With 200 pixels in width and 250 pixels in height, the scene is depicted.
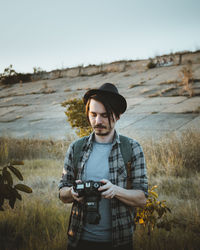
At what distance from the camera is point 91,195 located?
47.0 inches

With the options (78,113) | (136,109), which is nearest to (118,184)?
(78,113)

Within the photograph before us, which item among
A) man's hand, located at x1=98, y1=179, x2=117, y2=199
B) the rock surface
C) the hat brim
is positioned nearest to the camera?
man's hand, located at x1=98, y1=179, x2=117, y2=199

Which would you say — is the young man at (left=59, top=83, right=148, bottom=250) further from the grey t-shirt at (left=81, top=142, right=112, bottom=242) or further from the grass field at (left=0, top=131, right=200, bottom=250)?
the grass field at (left=0, top=131, right=200, bottom=250)

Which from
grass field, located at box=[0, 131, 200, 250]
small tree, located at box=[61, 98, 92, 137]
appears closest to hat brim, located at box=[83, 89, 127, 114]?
grass field, located at box=[0, 131, 200, 250]

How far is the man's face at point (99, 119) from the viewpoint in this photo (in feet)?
4.54

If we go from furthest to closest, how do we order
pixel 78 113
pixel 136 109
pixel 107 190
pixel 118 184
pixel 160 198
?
1. pixel 136 109
2. pixel 78 113
3. pixel 160 198
4. pixel 118 184
5. pixel 107 190

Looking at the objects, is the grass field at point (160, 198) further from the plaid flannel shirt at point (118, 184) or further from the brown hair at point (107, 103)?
the brown hair at point (107, 103)

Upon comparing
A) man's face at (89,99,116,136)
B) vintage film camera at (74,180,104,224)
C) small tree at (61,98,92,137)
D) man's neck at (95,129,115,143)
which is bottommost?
vintage film camera at (74,180,104,224)

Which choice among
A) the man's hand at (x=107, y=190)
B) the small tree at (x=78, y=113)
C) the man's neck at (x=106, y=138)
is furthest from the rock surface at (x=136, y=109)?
the man's hand at (x=107, y=190)

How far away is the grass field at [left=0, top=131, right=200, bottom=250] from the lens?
80.9 inches

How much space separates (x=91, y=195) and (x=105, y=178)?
22 centimetres

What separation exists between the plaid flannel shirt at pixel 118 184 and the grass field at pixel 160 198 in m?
0.82

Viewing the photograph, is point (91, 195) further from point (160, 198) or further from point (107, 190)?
point (160, 198)

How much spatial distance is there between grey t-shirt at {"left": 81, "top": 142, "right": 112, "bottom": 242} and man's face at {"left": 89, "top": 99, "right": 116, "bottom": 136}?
123 mm
